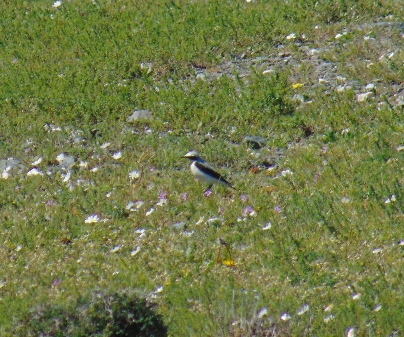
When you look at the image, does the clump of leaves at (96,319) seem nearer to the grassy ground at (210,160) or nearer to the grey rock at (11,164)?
the grassy ground at (210,160)

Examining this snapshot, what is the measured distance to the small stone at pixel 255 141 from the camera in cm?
1145

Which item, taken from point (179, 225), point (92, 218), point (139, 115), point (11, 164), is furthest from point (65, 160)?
point (179, 225)

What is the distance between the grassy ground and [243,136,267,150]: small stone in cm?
9

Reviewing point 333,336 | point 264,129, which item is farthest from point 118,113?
point 333,336

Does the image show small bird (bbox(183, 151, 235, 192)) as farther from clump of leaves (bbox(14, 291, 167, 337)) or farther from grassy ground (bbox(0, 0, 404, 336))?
clump of leaves (bbox(14, 291, 167, 337))

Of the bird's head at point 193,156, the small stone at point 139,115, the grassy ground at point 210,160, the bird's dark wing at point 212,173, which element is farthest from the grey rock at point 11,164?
the bird's dark wing at point 212,173

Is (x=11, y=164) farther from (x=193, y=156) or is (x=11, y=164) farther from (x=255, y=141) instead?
(x=255, y=141)

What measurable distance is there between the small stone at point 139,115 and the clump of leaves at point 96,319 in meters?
6.10

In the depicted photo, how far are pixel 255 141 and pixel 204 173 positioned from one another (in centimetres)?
152

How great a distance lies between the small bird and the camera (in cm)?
1013

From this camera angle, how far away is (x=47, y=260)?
30.7 ft

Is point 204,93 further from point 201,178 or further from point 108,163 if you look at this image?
point 201,178

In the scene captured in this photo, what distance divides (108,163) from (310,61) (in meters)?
3.81

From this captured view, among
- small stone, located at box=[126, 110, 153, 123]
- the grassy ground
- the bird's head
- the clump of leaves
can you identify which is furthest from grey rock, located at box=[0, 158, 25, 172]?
the clump of leaves
